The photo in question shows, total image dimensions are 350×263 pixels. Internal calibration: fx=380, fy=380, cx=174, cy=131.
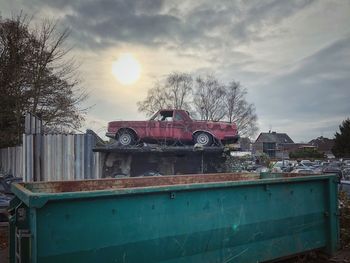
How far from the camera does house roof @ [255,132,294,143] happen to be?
97562mm

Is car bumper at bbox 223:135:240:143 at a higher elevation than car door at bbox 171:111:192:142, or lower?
lower


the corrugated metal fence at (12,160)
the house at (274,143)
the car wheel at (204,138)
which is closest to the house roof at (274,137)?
the house at (274,143)

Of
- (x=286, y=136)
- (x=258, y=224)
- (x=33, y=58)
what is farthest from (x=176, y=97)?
(x=286, y=136)

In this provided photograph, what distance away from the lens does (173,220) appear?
370 centimetres

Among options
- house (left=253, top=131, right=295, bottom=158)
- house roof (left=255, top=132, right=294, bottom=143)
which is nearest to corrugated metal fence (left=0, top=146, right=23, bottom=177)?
house (left=253, top=131, right=295, bottom=158)

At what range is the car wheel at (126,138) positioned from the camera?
54.0 ft

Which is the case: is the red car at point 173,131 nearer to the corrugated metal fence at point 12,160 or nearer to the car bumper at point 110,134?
the car bumper at point 110,134

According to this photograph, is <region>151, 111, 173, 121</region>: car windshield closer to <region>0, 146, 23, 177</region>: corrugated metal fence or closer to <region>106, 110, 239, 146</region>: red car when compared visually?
<region>106, 110, 239, 146</region>: red car

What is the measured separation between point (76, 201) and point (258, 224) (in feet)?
7.38

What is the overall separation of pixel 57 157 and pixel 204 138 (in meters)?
7.73

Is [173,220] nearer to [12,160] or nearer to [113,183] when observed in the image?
[113,183]

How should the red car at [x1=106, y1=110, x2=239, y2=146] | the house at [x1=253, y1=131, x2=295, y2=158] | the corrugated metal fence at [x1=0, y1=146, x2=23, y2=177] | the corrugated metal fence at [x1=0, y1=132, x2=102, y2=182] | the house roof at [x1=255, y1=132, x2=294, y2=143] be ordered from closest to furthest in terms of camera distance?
1. the corrugated metal fence at [x1=0, y1=132, x2=102, y2=182]
2. the corrugated metal fence at [x1=0, y1=146, x2=23, y2=177]
3. the red car at [x1=106, y1=110, x2=239, y2=146]
4. the house at [x1=253, y1=131, x2=295, y2=158]
5. the house roof at [x1=255, y1=132, x2=294, y2=143]

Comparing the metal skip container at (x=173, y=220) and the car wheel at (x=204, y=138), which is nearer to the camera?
the metal skip container at (x=173, y=220)

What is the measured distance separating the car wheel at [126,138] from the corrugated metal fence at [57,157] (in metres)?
5.55
